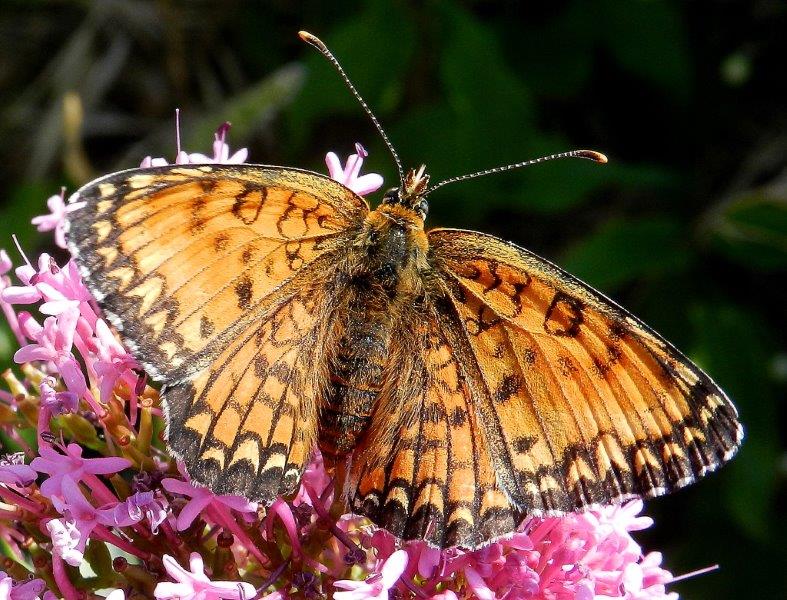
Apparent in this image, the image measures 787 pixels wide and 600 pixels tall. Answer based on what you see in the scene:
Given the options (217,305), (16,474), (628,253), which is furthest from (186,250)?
(628,253)

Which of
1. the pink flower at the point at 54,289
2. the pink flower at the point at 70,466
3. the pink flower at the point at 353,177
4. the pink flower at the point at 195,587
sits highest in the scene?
the pink flower at the point at 353,177

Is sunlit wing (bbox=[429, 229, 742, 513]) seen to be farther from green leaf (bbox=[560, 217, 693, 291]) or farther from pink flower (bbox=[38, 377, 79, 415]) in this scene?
green leaf (bbox=[560, 217, 693, 291])

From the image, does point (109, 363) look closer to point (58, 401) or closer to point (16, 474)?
point (58, 401)

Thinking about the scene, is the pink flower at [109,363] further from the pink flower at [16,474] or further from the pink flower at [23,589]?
the pink flower at [23,589]

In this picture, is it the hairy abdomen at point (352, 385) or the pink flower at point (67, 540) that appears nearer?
the pink flower at point (67, 540)

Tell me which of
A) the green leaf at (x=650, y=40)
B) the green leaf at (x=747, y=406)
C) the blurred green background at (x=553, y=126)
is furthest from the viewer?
the green leaf at (x=650, y=40)

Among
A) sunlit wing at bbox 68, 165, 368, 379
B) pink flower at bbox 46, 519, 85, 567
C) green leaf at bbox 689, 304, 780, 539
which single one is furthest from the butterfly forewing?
green leaf at bbox 689, 304, 780, 539

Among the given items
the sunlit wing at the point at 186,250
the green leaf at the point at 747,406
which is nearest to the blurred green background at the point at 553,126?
the green leaf at the point at 747,406
